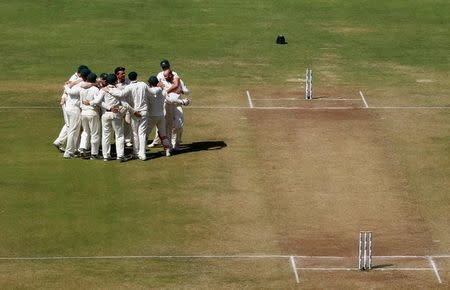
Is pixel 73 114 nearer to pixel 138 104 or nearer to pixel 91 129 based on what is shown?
pixel 91 129

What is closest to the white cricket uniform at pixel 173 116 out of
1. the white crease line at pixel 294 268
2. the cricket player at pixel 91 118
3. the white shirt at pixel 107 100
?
the white shirt at pixel 107 100

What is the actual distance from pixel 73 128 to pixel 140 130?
2.01m

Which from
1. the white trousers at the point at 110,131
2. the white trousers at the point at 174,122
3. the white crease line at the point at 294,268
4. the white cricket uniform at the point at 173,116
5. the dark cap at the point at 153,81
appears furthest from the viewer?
the white trousers at the point at 174,122

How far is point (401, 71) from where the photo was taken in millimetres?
55750

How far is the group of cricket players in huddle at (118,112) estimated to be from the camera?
43469mm

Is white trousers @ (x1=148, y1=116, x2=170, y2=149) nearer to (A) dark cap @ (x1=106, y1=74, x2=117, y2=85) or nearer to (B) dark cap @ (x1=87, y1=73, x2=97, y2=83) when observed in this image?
(A) dark cap @ (x1=106, y1=74, x2=117, y2=85)

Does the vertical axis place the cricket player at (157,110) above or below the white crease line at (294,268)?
above

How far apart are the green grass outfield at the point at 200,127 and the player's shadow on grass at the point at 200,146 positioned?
122mm

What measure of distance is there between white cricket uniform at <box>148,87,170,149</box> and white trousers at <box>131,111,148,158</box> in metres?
0.26

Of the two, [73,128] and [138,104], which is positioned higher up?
[138,104]

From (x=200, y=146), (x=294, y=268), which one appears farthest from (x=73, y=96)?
(x=294, y=268)

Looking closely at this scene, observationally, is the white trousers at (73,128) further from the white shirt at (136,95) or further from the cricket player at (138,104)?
the white shirt at (136,95)

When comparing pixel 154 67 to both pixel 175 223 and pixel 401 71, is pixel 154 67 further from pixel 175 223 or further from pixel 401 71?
pixel 175 223

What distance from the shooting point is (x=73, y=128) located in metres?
44.1
